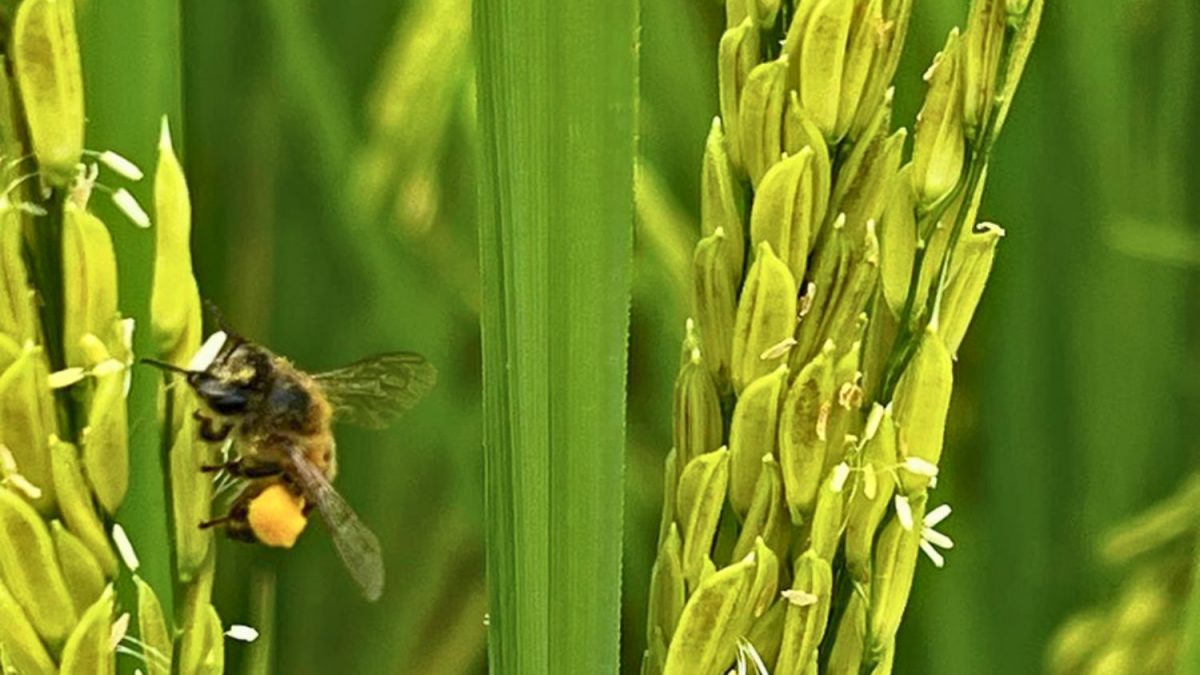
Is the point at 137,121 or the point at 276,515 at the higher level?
the point at 137,121

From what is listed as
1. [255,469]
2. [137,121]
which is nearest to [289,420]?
[255,469]

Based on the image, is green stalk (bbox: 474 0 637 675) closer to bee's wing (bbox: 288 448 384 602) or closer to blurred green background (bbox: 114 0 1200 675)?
bee's wing (bbox: 288 448 384 602)

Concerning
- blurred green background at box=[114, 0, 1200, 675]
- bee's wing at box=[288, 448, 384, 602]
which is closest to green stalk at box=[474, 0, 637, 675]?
bee's wing at box=[288, 448, 384, 602]

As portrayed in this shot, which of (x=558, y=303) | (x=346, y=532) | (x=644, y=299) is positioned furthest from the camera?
(x=644, y=299)

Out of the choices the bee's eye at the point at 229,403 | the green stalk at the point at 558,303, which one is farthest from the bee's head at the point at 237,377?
the green stalk at the point at 558,303

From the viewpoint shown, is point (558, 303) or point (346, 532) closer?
point (558, 303)

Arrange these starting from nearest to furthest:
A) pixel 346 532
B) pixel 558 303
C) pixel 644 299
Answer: pixel 558 303
pixel 346 532
pixel 644 299

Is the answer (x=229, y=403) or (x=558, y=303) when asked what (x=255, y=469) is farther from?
(x=558, y=303)

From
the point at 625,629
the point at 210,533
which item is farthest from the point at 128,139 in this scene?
the point at 625,629
